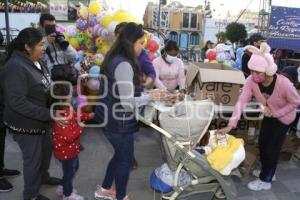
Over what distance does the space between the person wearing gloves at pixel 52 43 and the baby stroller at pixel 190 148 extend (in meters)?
1.51

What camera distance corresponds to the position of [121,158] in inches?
103

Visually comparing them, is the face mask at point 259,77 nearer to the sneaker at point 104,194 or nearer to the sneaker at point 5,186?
the sneaker at point 104,194

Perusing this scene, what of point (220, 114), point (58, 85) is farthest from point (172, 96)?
point (58, 85)

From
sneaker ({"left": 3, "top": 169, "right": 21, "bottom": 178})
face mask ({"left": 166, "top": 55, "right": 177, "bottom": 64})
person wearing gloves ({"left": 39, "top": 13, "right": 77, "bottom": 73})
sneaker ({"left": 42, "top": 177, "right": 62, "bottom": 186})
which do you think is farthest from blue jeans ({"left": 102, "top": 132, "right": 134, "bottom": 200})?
face mask ({"left": 166, "top": 55, "right": 177, "bottom": 64})

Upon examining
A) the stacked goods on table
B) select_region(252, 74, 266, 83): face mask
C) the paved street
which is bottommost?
the paved street

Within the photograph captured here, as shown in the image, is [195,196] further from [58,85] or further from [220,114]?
[58,85]

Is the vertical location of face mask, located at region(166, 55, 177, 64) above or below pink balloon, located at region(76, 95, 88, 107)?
above

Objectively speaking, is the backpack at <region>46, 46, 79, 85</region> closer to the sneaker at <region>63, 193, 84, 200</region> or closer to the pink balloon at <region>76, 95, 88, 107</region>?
the sneaker at <region>63, 193, 84, 200</region>

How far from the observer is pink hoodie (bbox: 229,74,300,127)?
2.93 metres

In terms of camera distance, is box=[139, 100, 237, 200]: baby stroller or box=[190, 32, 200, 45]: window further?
box=[190, 32, 200, 45]: window

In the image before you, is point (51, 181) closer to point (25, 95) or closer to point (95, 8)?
point (25, 95)

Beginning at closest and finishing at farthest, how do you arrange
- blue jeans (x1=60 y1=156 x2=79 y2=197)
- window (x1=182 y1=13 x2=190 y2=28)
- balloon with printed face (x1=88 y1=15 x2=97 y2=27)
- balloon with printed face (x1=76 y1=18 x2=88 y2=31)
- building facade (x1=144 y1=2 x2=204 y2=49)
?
blue jeans (x1=60 y1=156 x2=79 y2=197)
balloon with printed face (x1=88 y1=15 x2=97 y2=27)
balloon with printed face (x1=76 y1=18 x2=88 y2=31)
building facade (x1=144 y1=2 x2=204 y2=49)
window (x1=182 y1=13 x2=190 y2=28)

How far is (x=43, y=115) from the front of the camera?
8.00 ft

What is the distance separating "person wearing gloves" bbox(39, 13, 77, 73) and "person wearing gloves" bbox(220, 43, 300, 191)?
1.95 meters
